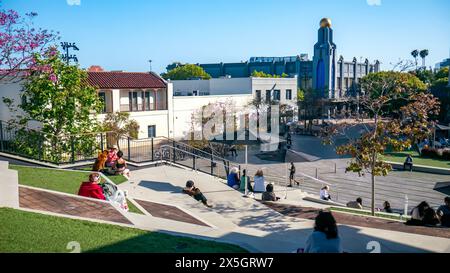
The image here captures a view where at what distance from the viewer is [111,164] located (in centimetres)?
1430

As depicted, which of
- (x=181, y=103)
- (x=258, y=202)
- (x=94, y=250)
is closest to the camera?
(x=94, y=250)

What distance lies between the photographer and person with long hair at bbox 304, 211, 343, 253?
5711 mm

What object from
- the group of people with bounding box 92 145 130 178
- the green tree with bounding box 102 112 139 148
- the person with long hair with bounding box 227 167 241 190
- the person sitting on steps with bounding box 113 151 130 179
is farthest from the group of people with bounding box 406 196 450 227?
the green tree with bounding box 102 112 139 148

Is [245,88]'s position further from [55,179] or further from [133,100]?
[55,179]

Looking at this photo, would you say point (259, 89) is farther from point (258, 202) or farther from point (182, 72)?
point (258, 202)

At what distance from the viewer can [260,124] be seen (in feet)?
154

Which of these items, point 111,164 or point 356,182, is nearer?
point 111,164

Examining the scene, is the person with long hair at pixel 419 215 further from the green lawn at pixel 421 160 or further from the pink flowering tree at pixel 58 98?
the green lawn at pixel 421 160

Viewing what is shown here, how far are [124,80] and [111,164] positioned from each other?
935 inches

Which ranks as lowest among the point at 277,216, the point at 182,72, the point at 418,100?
the point at 277,216

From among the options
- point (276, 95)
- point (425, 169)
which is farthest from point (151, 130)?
point (276, 95)

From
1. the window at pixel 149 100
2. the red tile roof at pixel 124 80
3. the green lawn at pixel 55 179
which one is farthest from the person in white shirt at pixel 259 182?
the window at pixel 149 100
